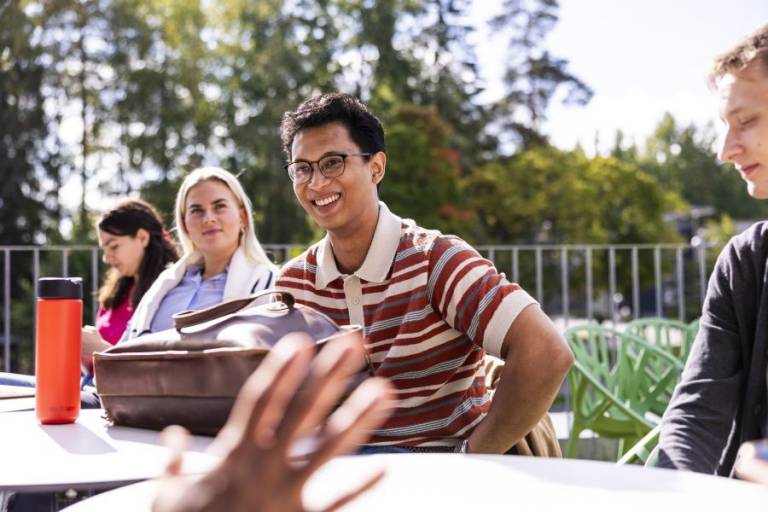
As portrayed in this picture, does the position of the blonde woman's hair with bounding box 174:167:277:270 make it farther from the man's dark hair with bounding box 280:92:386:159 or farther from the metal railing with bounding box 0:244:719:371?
the man's dark hair with bounding box 280:92:386:159

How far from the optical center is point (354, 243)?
2254 mm

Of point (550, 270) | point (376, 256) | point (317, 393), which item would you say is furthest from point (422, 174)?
point (317, 393)

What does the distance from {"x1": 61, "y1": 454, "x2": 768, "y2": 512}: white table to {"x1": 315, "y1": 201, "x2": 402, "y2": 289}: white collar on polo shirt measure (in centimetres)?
92

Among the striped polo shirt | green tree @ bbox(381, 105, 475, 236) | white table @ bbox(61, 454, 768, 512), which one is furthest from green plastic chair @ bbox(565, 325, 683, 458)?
green tree @ bbox(381, 105, 475, 236)

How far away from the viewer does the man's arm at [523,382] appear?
190cm

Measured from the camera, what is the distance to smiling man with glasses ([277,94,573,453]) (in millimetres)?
1917

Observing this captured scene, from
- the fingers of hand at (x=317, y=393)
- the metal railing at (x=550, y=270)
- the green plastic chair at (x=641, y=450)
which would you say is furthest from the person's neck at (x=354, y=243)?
the metal railing at (x=550, y=270)

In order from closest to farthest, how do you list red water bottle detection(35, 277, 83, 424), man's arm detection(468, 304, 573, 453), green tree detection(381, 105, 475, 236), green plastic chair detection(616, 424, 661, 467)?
red water bottle detection(35, 277, 83, 424) < man's arm detection(468, 304, 573, 453) < green plastic chair detection(616, 424, 661, 467) < green tree detection(381, 105, 475, 236)

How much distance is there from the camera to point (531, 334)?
1.91 metres

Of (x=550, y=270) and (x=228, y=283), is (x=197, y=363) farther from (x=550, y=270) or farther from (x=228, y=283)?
(x=550, y=270)

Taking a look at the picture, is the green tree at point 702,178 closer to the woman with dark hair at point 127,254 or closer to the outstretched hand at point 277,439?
the woman with dark hair at point 127,254

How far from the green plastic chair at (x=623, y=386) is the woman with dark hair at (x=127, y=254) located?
6.38 feet

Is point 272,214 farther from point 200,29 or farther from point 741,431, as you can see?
point 741,431

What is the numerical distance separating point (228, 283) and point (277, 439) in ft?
9.06
